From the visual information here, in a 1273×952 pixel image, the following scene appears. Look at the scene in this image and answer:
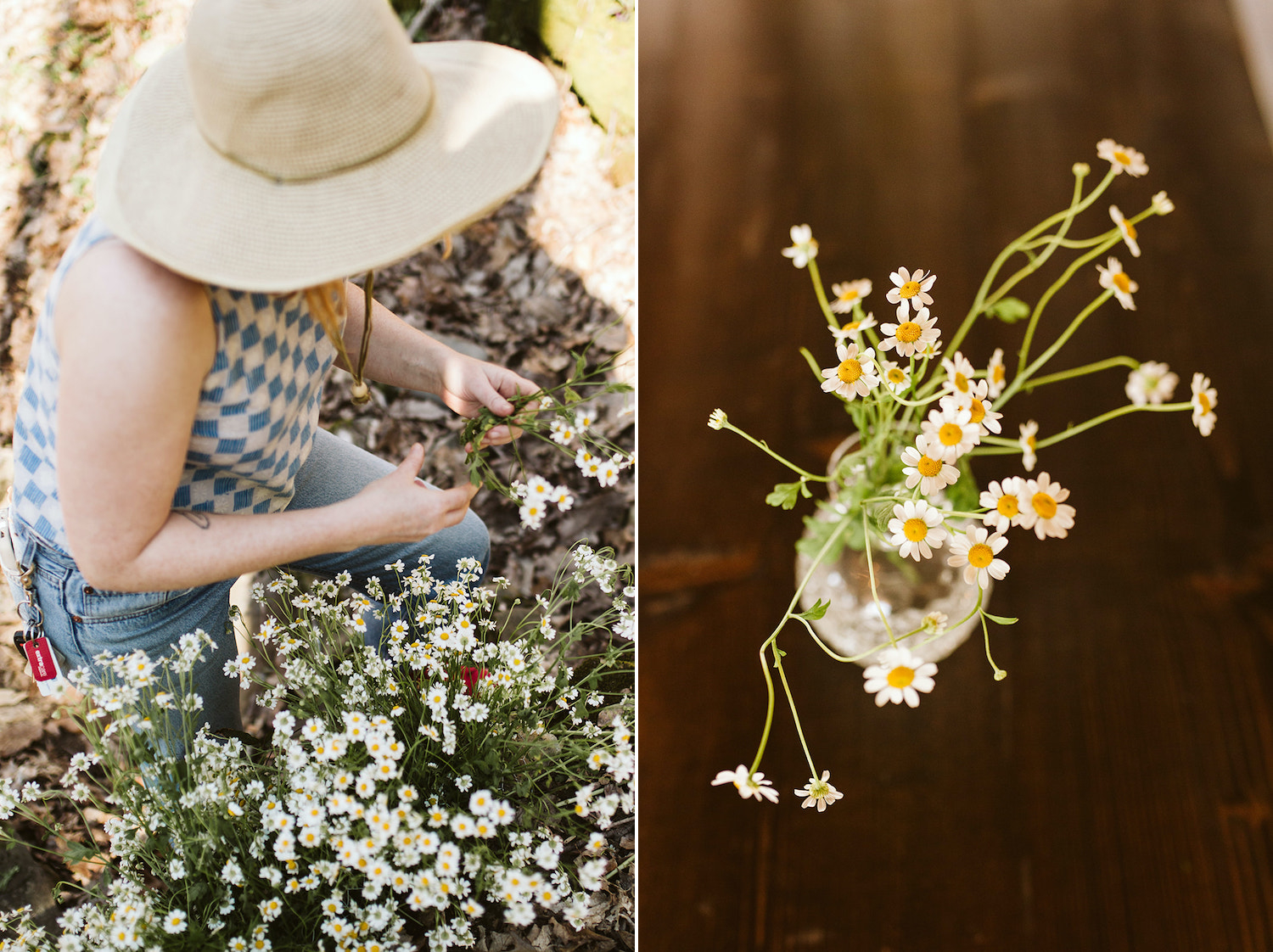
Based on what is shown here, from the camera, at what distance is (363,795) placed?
91 cm

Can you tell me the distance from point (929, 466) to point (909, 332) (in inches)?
5.8

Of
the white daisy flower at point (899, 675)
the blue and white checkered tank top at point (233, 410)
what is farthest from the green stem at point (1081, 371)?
the blue and white checkered tank top at point (233, 410)

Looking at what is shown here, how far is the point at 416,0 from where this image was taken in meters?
2.22

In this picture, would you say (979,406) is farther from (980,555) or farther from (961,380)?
(980,555)

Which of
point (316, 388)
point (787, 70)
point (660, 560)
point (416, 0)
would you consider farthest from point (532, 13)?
point (660, 560)

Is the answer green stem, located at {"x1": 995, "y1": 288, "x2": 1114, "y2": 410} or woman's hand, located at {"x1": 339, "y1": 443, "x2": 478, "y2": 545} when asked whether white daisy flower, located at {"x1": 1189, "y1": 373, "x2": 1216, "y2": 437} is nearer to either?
green stem, located at {"x1": 995, "y1": 288, "x2": 1114, "y2": 410}

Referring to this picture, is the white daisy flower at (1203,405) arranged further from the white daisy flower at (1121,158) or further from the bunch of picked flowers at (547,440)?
the bunch of picked flowers at (547,440)

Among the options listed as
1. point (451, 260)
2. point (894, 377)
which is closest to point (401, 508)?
point (894, 377)

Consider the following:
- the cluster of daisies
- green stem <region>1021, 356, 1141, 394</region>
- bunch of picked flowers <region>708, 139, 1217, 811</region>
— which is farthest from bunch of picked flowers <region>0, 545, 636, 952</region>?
green stem <region>1021, 356, 1141, 394</region>

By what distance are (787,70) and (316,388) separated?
0.93 meters

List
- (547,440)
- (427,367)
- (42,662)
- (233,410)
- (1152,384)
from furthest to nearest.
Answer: (427,367) < (42,662) < (547,440) < (233,410) < (1152,384)

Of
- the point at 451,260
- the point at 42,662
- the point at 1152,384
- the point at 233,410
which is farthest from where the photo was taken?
the point at 451,260

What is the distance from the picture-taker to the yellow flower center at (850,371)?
0.73m

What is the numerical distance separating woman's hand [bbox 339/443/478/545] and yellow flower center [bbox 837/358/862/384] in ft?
1.58
